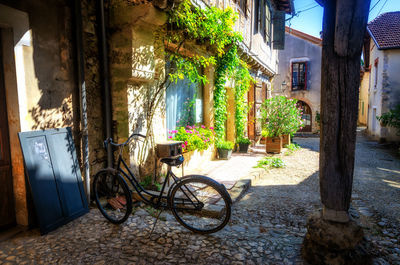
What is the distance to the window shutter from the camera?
9898 mm

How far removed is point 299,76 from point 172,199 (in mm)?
15915

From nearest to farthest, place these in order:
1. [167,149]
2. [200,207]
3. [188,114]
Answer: [200,207]
[167,149]
[188,114]

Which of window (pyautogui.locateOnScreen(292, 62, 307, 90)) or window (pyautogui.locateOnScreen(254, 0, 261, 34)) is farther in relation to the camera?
window (pyautogui.locateOnScreen(292, 62, 307, 90))

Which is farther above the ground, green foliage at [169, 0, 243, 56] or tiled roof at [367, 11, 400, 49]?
tiled roof at [367, 11, 400, 49]

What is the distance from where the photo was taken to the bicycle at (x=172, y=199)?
2.73m

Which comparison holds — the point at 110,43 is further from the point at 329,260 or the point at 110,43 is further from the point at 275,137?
the point at 275,137

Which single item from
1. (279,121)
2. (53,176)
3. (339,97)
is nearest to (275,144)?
(279,121)

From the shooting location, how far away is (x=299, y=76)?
16641 millimetres

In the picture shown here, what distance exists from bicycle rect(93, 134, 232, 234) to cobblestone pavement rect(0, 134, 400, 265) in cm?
15

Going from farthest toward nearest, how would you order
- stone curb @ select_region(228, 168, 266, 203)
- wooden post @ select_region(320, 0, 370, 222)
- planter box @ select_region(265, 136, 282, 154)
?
1. planter box @ select_region(265, 136, 282, 154)
2. stone curb @ select_region(228, 168, 266, 203)
3. wooden post @ select_region(320, 0, 370, 222)

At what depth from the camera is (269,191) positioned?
4.64 metres

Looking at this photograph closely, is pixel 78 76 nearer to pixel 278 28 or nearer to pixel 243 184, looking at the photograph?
pixel 243 184

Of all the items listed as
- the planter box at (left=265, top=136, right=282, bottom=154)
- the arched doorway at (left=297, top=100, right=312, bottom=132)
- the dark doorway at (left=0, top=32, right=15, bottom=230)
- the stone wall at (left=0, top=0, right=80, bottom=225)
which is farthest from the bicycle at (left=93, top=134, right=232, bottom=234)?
the arched doorway at (left=297, top=100, right=312, bottom=132)

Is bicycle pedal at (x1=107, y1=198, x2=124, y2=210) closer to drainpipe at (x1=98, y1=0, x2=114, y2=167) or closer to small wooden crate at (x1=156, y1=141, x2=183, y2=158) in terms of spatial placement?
drainpipe at (x1=98, y1=0, x2=114, y2=167)
